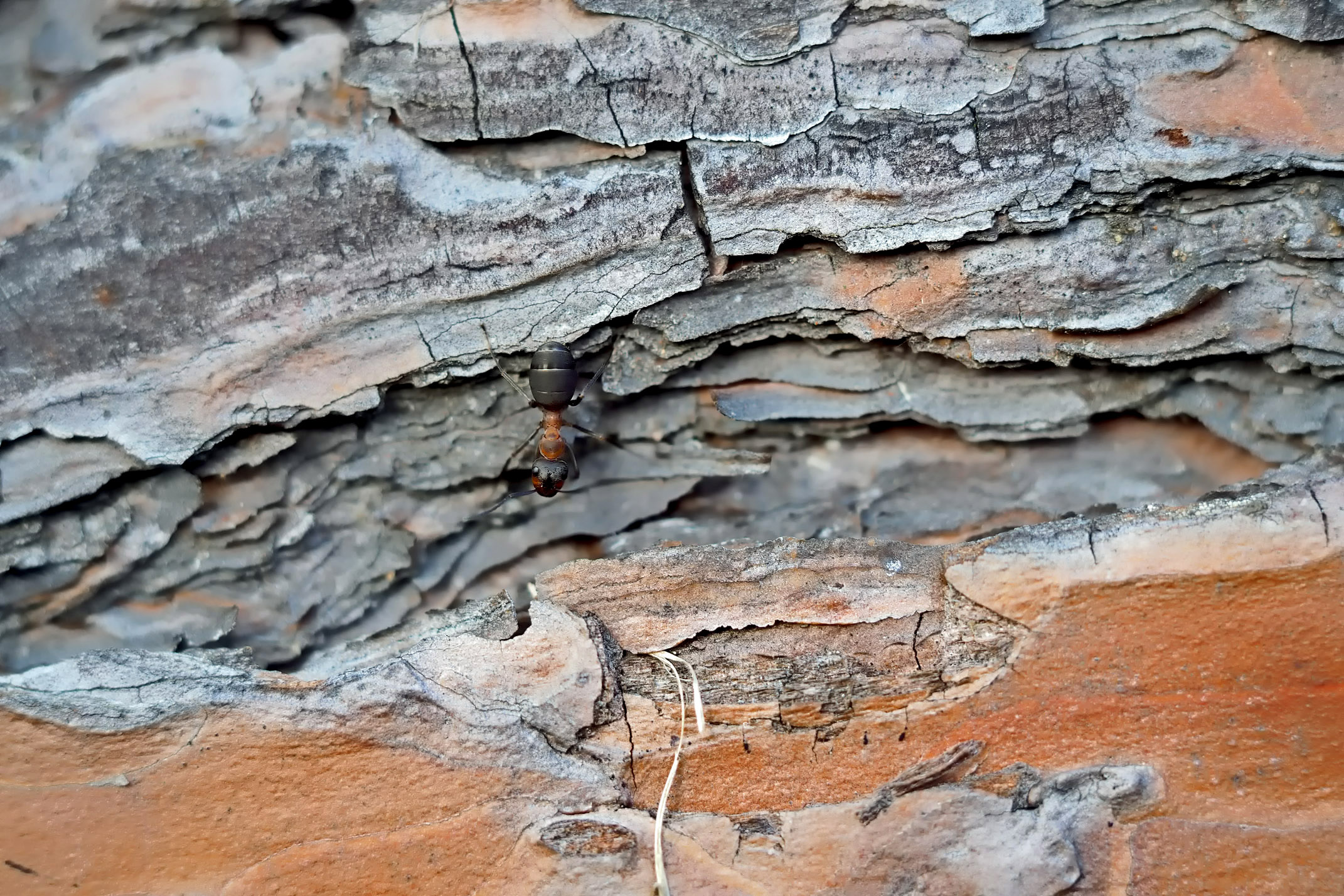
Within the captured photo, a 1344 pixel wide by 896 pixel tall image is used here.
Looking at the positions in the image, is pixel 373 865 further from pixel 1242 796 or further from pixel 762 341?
pixel 1242 796

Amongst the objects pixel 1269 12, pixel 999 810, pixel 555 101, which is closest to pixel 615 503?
pixel 555 101

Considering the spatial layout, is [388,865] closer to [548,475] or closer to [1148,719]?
[548,475]

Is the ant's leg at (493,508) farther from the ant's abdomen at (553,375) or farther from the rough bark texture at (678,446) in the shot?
the ant's abdomen at (553,375)

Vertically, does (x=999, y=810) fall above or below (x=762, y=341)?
below

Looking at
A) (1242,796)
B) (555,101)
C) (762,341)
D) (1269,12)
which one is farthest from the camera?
(762,341)

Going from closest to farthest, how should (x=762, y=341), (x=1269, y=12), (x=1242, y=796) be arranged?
1. (x=1242, y=796)
2. (x=1269, y=12)
3. (x=762, y=341)

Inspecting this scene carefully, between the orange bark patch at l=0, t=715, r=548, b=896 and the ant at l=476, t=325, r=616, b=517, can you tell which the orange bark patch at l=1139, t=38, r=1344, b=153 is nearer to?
the ant at l=476, t=325, r=616, b=517

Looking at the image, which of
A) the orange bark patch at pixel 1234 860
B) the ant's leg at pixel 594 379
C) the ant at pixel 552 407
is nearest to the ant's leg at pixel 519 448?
the ant at pixel 552 407

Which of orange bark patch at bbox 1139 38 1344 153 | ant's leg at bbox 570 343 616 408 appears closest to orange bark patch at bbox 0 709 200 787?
ant's leg at bbox 570 343 616 408
